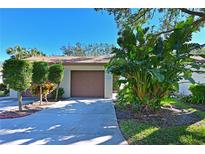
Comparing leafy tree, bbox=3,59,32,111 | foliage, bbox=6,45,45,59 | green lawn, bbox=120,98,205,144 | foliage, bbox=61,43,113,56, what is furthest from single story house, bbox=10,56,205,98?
foliage, bbox=61,43,113,56

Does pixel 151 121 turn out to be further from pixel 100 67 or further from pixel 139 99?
pixel 100 67

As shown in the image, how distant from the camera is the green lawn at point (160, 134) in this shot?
243 inches

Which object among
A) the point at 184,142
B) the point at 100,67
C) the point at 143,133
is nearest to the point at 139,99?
the point at 143,133

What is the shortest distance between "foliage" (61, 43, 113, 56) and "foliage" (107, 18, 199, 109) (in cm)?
3335

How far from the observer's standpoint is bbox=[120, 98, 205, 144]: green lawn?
20.3 ft

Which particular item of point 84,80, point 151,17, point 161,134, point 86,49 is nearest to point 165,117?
point 161,134

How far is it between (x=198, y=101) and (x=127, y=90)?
16.2 feet

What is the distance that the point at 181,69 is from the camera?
30.1 feet

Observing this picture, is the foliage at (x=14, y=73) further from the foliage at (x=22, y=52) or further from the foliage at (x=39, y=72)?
the foliage at (x=22, y=52)

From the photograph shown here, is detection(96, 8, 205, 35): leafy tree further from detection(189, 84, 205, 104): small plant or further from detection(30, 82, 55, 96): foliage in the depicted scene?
detection(30, 82, 55, 96): foliage

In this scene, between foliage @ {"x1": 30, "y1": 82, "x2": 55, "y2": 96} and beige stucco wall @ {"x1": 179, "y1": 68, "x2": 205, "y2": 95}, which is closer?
foliage @ {"x1": 30, "y1": 82, "x2": 55, "y2": 96}

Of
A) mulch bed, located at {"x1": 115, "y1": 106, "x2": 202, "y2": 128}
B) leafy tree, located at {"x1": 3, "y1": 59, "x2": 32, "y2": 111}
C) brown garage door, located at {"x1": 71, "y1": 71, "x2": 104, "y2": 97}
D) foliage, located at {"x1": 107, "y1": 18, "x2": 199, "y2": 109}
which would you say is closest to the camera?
mulch bed, located at {"x1": 115, "y1": 106, "x2": 202, "y2": 128}

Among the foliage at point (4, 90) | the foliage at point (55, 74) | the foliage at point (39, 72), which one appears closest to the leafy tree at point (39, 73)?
the foliage at point (39, 72)

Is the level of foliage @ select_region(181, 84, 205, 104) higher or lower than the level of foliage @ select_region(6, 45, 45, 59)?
lower
